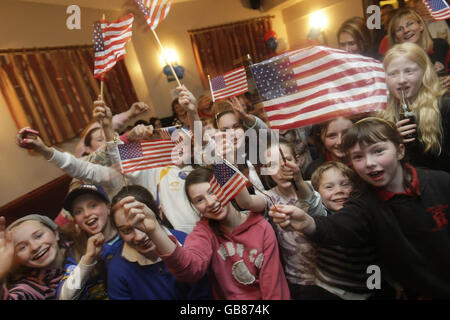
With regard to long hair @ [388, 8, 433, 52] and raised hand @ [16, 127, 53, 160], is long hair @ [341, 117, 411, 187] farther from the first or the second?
raised hand @ [16, 127, 53, 160]

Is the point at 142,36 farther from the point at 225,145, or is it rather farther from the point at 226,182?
the point at 226,182

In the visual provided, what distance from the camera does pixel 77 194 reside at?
1.28 metres

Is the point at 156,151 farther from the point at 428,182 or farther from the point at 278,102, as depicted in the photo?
the point at 428,182

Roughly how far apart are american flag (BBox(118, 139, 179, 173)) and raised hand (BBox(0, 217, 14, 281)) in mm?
453

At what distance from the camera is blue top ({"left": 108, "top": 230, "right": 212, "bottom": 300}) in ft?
3.57

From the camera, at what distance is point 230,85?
1.93m

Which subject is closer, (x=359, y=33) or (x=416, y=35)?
(x=416, y=35)

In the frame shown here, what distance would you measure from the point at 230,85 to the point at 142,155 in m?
0.97

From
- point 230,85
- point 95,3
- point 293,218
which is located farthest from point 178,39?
point 293,218

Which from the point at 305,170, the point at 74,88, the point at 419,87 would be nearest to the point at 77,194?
the point at 305,170

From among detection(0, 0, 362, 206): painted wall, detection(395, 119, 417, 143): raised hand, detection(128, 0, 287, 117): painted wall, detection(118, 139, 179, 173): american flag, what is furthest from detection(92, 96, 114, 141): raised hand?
detection(128, 0, 287, 117): painted wall

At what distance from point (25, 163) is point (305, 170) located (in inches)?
92.9

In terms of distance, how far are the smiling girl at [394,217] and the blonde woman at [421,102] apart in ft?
0.94
